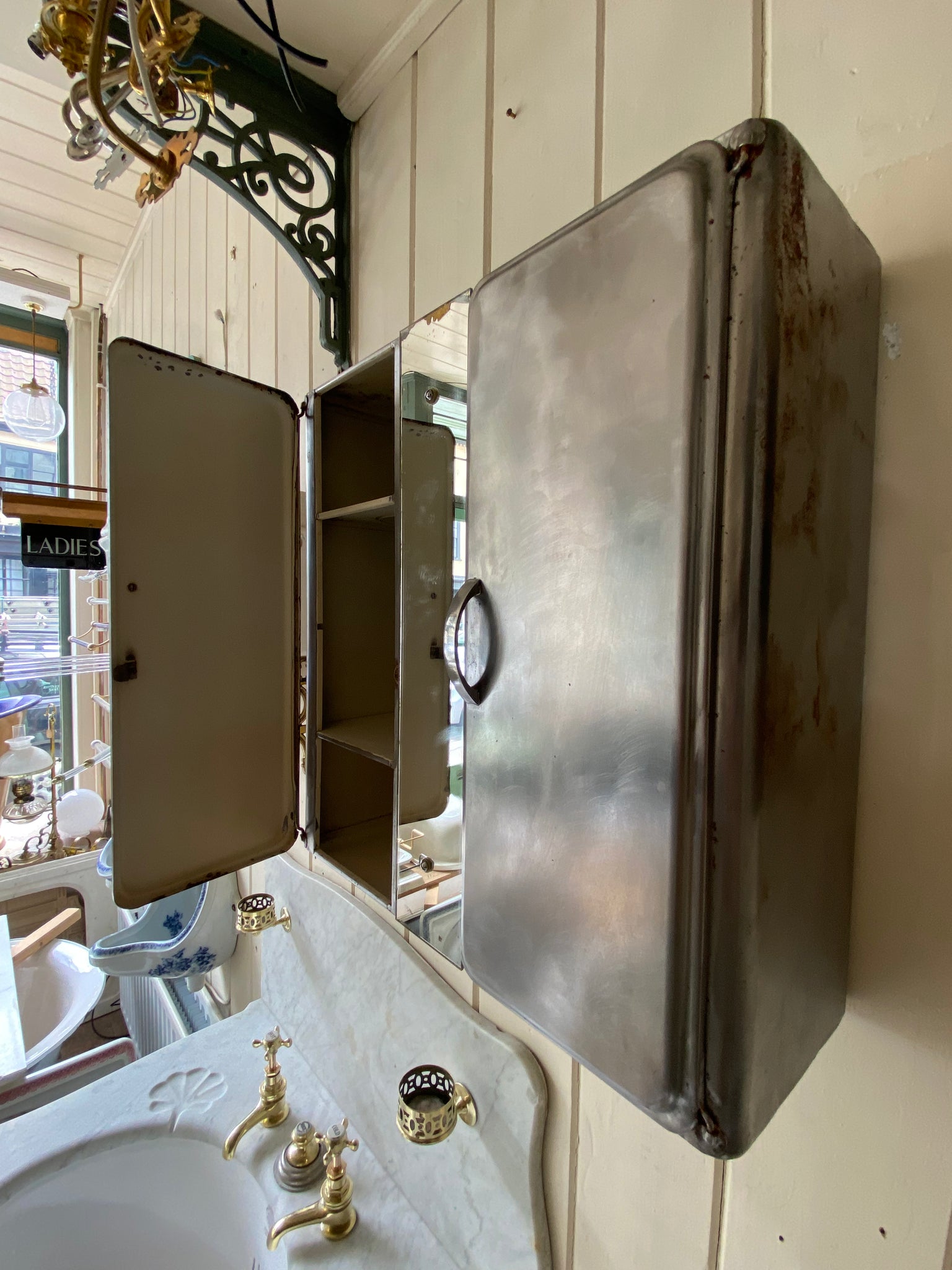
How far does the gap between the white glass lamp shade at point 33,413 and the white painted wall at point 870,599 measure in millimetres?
1906

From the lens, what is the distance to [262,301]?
48.0 inches

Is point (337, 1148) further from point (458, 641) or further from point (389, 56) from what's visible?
point (389, 56)

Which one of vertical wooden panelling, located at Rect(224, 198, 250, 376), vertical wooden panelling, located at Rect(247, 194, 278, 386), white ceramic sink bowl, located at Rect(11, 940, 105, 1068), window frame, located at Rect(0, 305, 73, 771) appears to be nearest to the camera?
vertical wooden panelling, located at Rect(247, 194, 278, 386)

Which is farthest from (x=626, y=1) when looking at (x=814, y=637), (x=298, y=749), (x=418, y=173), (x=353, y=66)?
(x=298, y=749)

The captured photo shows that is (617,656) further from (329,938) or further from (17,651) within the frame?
(17,651)

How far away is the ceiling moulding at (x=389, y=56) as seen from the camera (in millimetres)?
725

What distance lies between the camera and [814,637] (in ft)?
1.11

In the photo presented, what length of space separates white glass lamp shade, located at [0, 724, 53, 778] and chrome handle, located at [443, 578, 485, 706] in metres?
1.97

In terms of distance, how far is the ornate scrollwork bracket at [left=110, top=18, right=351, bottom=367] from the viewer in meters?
0.75

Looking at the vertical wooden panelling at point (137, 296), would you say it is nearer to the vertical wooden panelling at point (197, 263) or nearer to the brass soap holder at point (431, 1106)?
the vertical wooden panelling at point (197, 263)

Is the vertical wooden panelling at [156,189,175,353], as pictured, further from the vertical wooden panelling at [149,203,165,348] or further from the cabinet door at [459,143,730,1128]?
the cabinet door at [459,143,730,1128]

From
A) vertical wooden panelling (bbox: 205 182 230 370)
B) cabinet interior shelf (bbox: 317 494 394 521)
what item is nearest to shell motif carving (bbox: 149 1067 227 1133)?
cabinet interior shelf (bbox: 317 494 394 521)

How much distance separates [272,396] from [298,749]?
61cm

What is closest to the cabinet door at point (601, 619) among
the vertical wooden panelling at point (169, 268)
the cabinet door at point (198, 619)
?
the cabinet door at point (198, 619)
